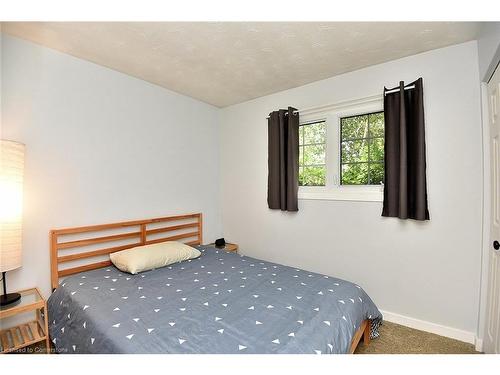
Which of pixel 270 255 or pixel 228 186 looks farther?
pixel 228 186

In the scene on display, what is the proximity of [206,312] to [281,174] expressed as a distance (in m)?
1.79

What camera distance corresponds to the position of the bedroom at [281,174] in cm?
166

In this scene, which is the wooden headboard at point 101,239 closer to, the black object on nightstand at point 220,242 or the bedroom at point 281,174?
the bedroom at point 281,174

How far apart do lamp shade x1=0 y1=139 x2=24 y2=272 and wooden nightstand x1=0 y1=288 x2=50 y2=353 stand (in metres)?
0.27

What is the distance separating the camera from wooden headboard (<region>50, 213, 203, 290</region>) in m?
2.10

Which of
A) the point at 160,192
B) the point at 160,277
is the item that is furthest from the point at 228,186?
the point at 160,277

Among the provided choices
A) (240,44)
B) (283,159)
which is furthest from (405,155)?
(240,44)

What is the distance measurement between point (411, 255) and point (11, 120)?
3.51 metres

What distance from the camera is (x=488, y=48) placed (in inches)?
64.2
